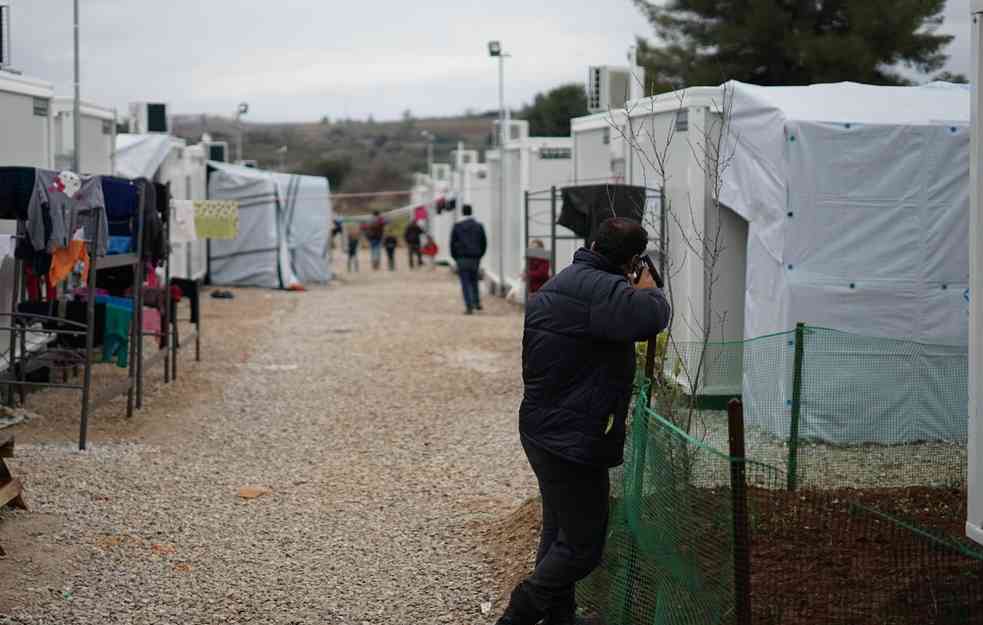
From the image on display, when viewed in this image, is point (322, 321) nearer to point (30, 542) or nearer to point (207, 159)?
point (207, 159)

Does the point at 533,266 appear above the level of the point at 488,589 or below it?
above

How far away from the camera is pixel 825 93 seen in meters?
9.81

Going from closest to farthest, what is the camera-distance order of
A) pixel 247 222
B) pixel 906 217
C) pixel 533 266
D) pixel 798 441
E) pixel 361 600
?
pixel 361 600 < pixel 798 441 < pixel 906 217 < pixel 533 266 < pixel 247 222

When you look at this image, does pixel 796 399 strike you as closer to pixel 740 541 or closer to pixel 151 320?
pixel 740 541

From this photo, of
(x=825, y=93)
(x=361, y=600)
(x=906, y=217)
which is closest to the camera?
(x=361, y=600)

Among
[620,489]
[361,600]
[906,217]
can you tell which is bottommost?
[361,600]

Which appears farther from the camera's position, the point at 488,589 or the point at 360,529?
the point at 360,529

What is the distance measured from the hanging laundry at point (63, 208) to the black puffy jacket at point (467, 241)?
10249 millimetres

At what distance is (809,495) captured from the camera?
6.42 metres

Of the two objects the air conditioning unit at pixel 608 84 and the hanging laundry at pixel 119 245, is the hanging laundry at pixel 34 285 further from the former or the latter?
the air conditioning unit at pixel 608 84

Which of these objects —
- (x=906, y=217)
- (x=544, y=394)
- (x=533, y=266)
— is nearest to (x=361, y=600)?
(x=544, y=394)

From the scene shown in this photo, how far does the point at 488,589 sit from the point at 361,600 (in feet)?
1.96

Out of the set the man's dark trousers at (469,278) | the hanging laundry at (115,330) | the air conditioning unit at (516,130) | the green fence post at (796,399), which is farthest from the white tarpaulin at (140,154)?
the green fence post at (796,399)

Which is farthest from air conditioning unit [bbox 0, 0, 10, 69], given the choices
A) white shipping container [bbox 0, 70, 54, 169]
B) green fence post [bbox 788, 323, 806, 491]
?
green fence post [bbox 788, 323, 806, 491]
